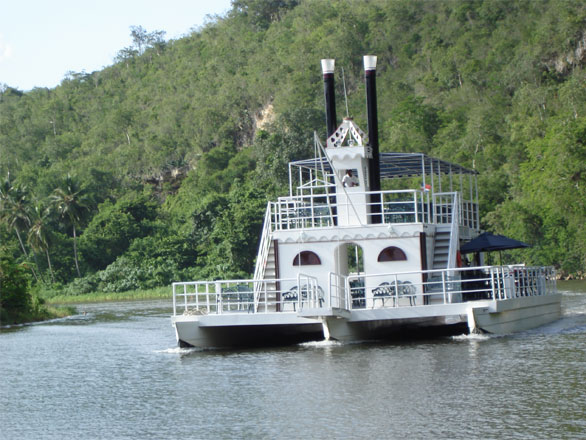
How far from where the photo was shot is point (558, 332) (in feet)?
77.9

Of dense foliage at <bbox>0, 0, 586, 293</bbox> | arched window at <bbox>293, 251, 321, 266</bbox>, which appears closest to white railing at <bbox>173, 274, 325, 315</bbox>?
arched window at <bbox>293, 251, 321, 266</bbox>

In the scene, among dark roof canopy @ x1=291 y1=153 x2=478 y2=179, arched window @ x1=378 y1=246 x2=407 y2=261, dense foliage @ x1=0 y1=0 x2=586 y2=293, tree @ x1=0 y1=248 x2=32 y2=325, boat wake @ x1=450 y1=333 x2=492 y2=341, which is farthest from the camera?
dense foliage @ x1=0 y1=0 x2=586 y2=293

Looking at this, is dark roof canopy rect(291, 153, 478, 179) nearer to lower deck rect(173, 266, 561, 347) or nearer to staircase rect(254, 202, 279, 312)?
staircase rect(254, 202, 279, 312)

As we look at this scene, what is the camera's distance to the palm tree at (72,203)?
70.7 meters

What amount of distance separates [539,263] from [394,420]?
43.3 metres

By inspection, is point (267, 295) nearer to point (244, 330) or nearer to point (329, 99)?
point (244, 330)

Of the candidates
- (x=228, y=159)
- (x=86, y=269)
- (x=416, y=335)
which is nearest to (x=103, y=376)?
(x=416, y=335)

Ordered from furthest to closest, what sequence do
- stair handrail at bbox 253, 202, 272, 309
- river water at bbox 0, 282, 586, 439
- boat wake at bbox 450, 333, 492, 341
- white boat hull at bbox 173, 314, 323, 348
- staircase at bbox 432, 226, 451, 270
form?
stair handrail at bbox 253, 202, 272, 309 → staircase at bbox 432, 226, 451, 270 → boat wake at bbox 450, 333, 492, 341 → white boat hull at bbox 173, 314, 323, 348 → river water at bbox 0, 282, 586, 439

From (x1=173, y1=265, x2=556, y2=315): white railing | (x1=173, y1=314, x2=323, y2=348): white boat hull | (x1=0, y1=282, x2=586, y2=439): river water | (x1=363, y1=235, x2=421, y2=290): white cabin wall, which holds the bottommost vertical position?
(x1=0, y1=282, x2=586, y2=439): river water

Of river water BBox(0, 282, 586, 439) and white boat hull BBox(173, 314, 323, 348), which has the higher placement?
white boat hull BBox(173, 314, 323, 348)

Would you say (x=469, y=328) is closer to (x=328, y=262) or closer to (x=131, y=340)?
(x=328, y=262)

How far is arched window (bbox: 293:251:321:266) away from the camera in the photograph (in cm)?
2331

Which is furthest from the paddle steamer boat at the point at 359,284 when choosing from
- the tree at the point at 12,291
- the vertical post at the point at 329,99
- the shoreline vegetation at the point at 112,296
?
the shoreline vegetation at the point at 112,296

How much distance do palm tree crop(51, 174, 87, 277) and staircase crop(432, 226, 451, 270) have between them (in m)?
49.8
